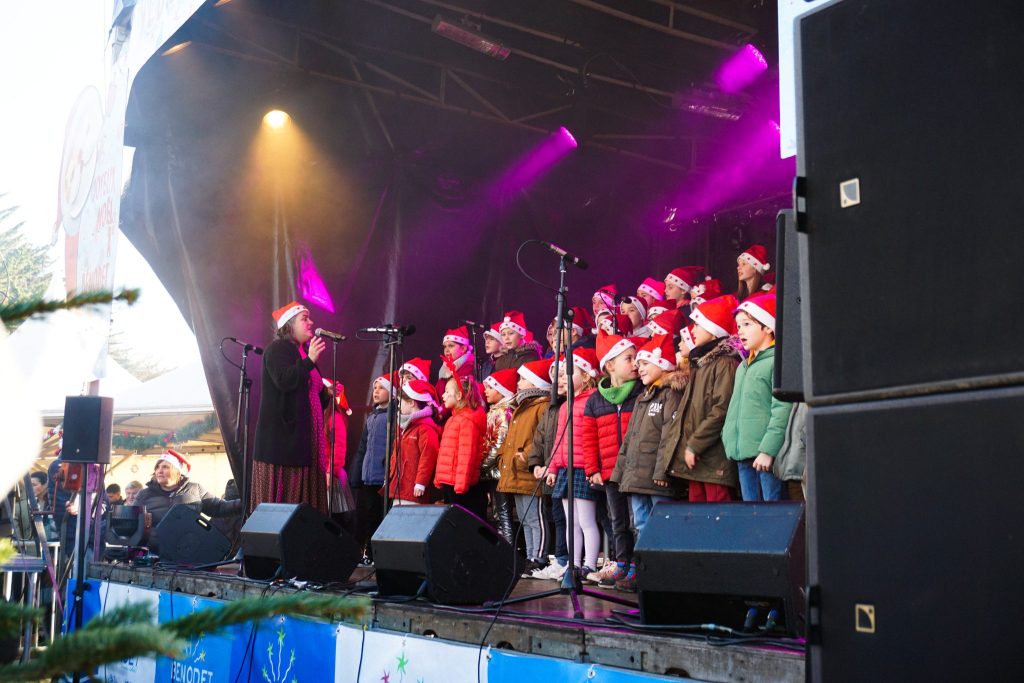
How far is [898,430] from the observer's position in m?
1.53

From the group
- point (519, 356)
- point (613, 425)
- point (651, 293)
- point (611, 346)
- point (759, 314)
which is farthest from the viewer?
point (651, 293)

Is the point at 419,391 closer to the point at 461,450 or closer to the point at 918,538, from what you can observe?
the point at 461,450

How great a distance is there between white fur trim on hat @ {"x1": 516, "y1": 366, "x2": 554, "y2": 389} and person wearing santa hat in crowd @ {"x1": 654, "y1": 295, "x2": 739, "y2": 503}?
4.51 feet

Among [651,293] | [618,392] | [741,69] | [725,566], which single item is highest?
[741,69]

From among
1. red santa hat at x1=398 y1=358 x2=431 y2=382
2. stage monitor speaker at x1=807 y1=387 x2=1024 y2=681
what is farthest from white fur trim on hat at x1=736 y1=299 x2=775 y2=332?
red santa hat at x1=398 y1=358 x2=431 y2=382

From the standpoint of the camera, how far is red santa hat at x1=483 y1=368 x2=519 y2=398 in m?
7.14

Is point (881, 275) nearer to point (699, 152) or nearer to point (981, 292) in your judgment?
point (981, 292)

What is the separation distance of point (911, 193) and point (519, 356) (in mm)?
6072

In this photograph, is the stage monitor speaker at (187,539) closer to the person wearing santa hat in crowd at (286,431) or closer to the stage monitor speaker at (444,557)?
the person wearing santa hat in crowd at (286,431)

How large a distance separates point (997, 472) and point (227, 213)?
8.36 m

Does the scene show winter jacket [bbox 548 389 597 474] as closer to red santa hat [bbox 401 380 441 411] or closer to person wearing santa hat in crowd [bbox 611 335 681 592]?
person wearing santa hat in crowd [bbox 611 335 681 592]

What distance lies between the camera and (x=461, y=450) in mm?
6852

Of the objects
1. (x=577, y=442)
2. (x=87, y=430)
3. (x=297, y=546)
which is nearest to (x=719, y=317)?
(x=577, y=442)

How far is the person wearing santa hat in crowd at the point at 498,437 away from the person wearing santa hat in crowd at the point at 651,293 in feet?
5.34
